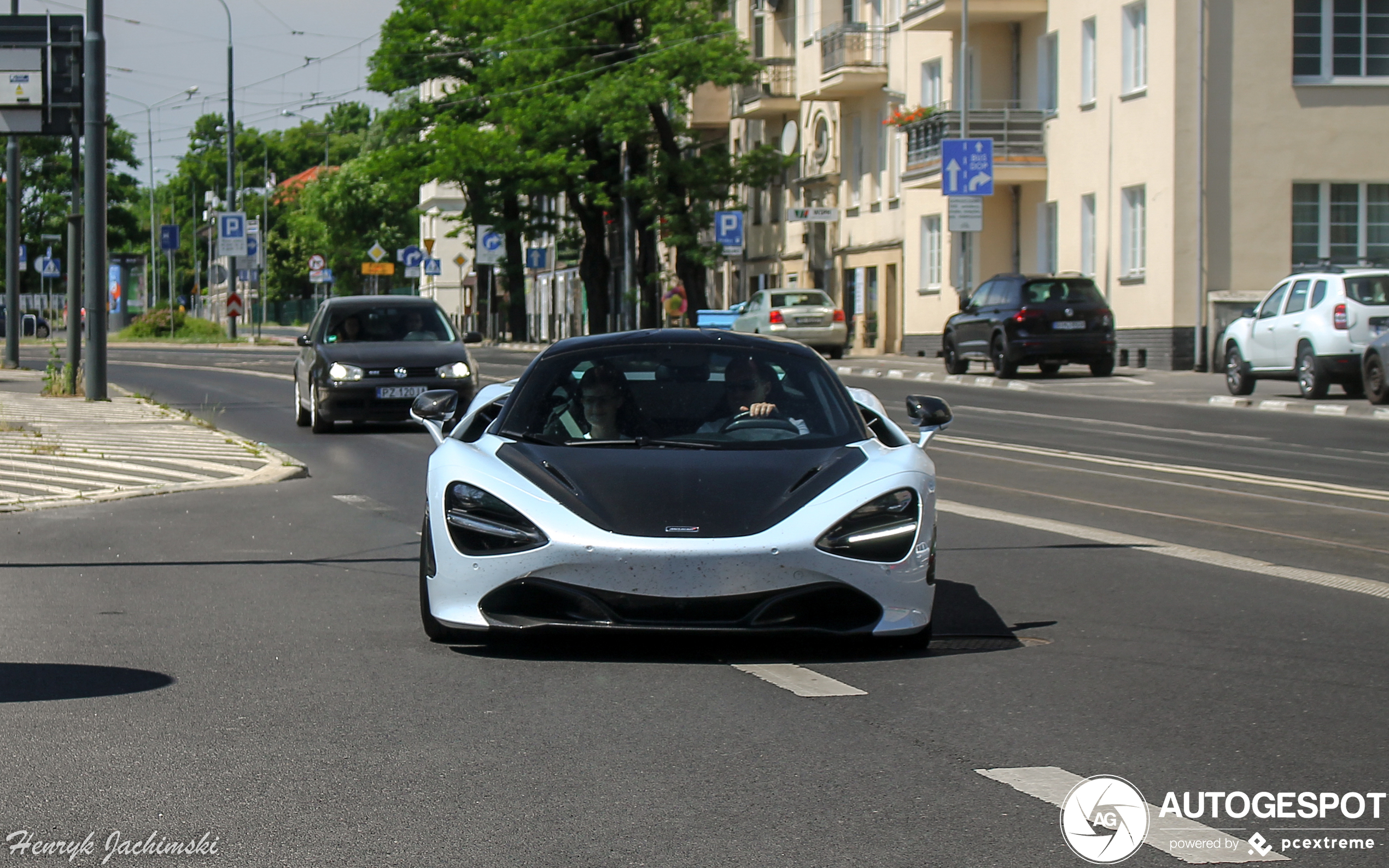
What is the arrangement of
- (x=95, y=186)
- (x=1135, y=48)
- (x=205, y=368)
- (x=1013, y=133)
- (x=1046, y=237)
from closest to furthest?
(x=95, y=186)
(x=1135, y=48)
(x=205, y=368)
(x=1013, y=133)
(x=1046, y=237)

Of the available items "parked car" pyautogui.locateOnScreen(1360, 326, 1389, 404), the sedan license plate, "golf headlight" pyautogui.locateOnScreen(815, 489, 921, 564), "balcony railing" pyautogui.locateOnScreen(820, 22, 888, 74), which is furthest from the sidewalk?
"balcony railing" pyautogui.locateOnScreen(820, 22, 888, 74)

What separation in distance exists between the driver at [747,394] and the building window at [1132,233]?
1263 inches

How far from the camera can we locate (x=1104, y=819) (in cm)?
475

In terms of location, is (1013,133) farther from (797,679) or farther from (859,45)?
(797,679)

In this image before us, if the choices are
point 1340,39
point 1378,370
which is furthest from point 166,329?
point 1378,370

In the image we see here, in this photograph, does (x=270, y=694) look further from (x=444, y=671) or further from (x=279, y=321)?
(x=279, y=321)

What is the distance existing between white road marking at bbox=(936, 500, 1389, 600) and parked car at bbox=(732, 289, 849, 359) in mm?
32049

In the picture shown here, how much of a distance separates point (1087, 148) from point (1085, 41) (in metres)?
2.30

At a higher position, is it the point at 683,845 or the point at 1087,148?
the point at 1087,148

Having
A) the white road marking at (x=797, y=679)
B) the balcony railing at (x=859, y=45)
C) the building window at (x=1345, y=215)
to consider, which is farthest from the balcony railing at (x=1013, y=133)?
the white road marking at (x=797, y=679)

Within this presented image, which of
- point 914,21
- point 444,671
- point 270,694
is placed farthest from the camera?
point 914,21

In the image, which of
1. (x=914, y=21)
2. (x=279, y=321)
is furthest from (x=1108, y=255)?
(x=279, y=321)

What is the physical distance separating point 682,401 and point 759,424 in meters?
0.35

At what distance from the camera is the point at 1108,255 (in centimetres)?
4028
